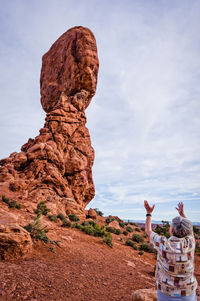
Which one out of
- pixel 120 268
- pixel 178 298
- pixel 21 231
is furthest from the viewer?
pixel 120 268

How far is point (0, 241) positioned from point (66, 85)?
2289cm

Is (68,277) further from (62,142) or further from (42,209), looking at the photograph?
(62,142)

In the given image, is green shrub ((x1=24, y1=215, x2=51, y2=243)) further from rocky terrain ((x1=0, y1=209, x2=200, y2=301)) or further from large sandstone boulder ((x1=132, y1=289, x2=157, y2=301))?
large sandstone boulder ((x1=132, y1=289, x2=157, y2=301))

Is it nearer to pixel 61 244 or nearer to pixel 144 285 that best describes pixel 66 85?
pixel 61 244

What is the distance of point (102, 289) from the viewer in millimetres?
6008

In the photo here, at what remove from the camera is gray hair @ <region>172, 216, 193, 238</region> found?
2.54 meters

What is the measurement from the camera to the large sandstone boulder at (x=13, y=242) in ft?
20.5

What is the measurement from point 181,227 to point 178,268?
48 centimetres

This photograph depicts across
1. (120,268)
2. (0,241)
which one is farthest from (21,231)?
(120,268)

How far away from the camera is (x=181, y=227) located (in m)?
2.57

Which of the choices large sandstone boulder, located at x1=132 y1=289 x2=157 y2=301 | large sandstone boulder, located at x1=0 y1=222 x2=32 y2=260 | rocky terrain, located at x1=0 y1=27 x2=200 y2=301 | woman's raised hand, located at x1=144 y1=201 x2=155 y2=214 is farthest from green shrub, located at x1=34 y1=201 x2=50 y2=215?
woman's raised hand, located at x1=144 y1=201 x2=155 y2=214

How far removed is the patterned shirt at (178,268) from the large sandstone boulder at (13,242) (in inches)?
213

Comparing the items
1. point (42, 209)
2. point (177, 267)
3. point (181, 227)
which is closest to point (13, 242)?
point (177, 267)

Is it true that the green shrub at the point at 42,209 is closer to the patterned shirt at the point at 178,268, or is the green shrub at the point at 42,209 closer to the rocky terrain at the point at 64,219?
the rocky terrain at the point at 64,219
